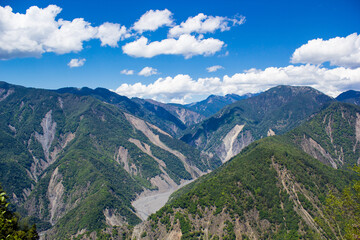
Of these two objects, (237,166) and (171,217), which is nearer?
(171,217)

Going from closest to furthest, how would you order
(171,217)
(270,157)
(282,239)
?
(282,239)
(171,217)
(270,157)

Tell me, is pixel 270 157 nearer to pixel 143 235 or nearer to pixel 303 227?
pixel 303 227

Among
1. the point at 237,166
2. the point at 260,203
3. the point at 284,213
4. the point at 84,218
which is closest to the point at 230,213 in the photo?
the point at 260,203

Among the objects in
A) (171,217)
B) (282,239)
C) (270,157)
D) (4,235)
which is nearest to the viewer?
(4,235)

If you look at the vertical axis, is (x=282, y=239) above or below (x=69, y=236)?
above

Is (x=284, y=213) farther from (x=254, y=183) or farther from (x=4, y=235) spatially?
(x=4, y=235)

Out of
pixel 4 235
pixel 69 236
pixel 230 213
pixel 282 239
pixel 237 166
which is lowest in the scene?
pixel 69 236
